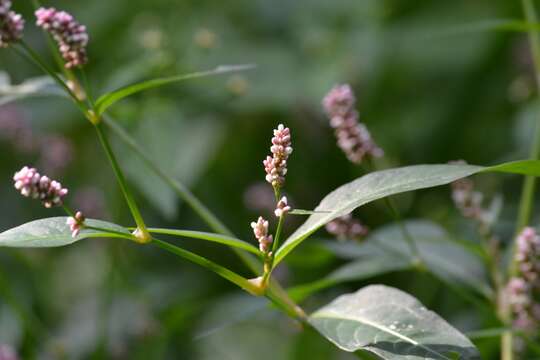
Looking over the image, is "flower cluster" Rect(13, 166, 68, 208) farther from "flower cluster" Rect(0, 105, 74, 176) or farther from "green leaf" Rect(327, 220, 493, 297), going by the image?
"flower cluster" Rect(0, 105, 74, 176)

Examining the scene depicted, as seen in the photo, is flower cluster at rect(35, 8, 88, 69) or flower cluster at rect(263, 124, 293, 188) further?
flower cluster at rect(35, 8, 88, 69)

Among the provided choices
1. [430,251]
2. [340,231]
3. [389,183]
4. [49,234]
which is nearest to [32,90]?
[49,234]

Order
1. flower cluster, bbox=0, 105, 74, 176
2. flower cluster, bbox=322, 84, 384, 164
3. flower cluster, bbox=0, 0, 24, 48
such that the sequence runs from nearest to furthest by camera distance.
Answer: flower cluster, bbox=0, 0, 24, 48, flower cluster, bbox=322, 84, 384, 164, flower cluster, bbox=0, 105, 74, 176

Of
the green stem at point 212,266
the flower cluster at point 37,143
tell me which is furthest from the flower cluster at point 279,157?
the flower cluster at point 37,143

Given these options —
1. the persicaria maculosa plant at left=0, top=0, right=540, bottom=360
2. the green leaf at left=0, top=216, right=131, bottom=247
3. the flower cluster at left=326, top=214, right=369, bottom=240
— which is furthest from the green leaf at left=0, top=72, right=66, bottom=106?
the flower cluster at left=326, top=214, right=369, bottom=240

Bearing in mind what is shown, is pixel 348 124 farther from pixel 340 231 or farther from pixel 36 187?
pixel 36 187

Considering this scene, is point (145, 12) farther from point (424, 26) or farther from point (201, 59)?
point (424, 26)

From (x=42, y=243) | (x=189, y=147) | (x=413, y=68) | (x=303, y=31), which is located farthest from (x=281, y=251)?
(x=413, y=68)

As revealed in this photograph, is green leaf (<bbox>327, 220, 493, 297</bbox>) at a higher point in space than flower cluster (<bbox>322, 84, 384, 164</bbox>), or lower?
lower
